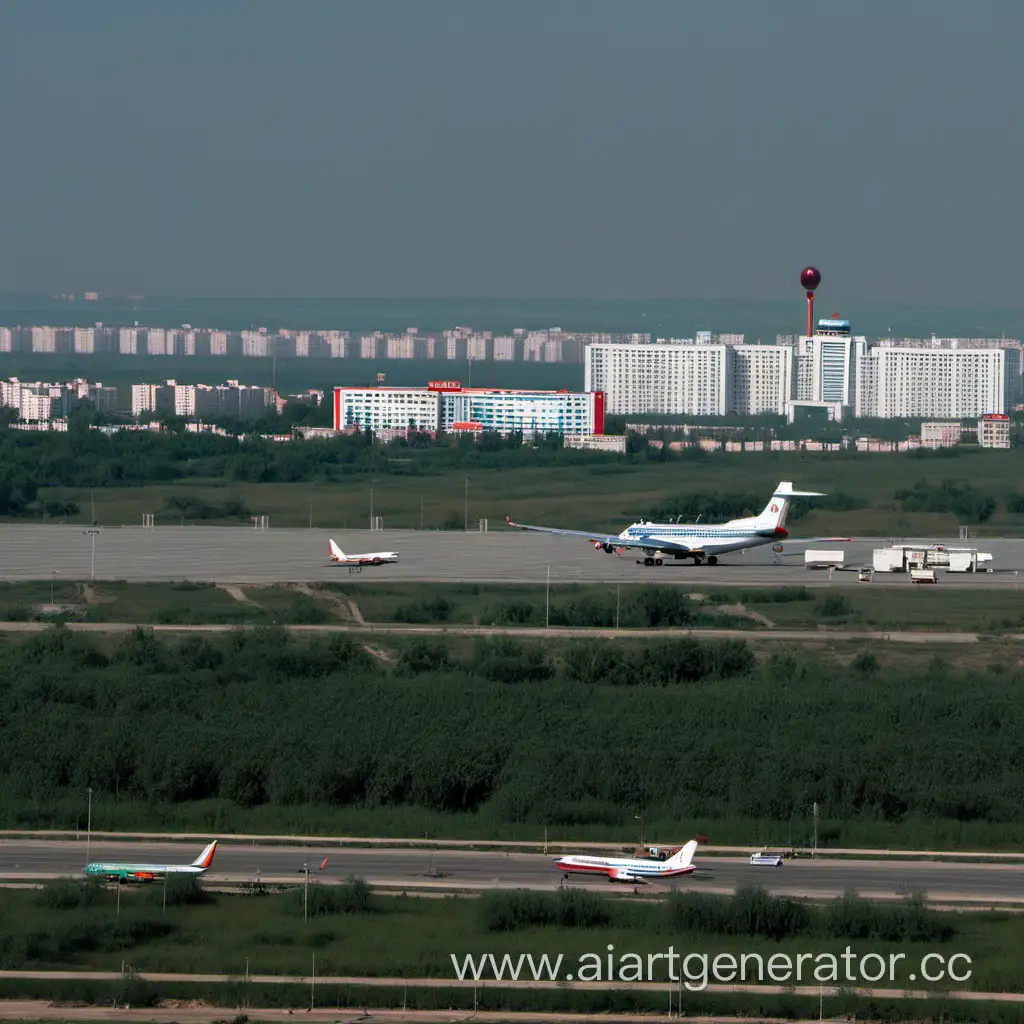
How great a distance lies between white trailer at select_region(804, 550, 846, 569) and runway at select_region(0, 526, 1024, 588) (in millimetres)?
741

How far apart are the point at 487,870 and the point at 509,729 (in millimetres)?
11808

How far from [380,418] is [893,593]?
10717 cm

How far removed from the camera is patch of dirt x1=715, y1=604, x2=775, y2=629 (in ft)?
199

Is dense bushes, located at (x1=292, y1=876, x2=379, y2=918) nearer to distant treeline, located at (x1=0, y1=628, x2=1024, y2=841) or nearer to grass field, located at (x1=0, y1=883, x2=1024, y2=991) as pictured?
grass field, located at (x1=0, y1=883, x2=1024, y2=991)

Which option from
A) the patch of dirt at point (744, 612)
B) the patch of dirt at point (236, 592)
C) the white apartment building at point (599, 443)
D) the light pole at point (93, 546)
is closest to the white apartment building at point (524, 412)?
the white apartment building at point (599, 443)

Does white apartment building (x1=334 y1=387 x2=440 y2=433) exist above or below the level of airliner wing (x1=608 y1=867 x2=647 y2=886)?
above

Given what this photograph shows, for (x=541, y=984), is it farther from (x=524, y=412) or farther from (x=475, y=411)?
(x=475, y=411)

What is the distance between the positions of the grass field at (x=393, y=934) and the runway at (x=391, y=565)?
3755 centimetres

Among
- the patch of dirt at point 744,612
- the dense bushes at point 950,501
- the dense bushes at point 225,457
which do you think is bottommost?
the patch of dirt at point 744,612

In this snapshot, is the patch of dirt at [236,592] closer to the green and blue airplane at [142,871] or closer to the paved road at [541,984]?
the green and blue airplane at [142,871]

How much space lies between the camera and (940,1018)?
974 inches

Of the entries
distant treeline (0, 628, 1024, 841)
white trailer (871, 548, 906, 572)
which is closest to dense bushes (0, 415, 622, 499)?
white trailer (871, 548, 906, 572)

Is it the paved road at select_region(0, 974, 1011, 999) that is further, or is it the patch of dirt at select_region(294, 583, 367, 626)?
the patch of dirt at select_region(294, 583, 367, 626)

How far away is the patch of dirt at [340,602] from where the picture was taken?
6150 centimetres
